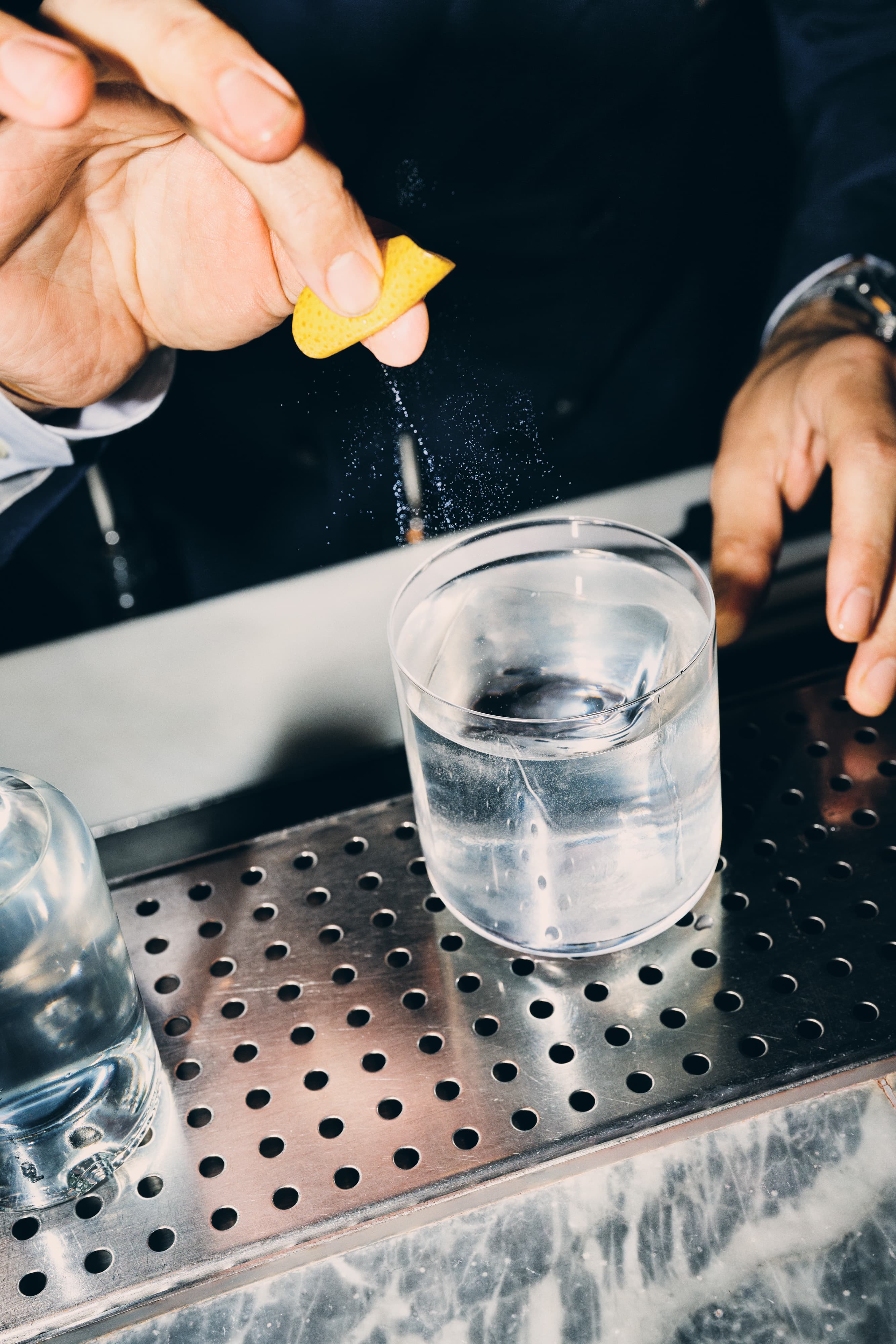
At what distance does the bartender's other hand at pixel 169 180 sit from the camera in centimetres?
37

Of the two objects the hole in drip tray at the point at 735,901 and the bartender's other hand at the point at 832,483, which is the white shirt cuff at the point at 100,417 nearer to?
the bartender's other hand at the point at 832,483

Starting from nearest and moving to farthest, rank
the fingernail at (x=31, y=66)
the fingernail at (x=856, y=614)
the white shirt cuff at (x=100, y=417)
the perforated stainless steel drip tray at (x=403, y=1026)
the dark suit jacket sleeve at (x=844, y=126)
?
the fingernail at (x=31, y=66), the perforated stainless steel drip tray at (x=403, y=1026), the fingernail at (x=856, y=614), the white shirt cuff at (x=100, y=417), the dark suit jacket sleeve at (x=844, y=126)

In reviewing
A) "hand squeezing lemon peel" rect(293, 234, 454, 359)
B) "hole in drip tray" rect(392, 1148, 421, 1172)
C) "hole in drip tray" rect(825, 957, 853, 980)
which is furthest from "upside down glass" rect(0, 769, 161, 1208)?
"hole in drip tray" rect(825, 957, 853, 980)

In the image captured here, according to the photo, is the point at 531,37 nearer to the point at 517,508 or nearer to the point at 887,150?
the point at 887,150

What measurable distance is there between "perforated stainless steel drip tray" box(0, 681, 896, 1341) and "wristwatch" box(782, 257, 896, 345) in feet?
1.75

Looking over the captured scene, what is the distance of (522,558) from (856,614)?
0.20 metres

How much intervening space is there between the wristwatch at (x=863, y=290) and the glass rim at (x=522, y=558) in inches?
21.9

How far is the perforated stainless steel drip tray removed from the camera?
0.47 m

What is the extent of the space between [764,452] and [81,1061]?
23.2 inches

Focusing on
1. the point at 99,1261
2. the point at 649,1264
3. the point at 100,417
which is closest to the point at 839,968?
the point at 649,1264

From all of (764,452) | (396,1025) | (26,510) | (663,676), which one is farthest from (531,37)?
(396,1025)

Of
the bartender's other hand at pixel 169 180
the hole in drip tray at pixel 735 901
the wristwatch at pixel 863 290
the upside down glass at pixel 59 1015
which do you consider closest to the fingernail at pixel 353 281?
the bartender's other hand at pixel 169 180

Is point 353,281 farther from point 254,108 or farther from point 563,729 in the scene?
point 563,729

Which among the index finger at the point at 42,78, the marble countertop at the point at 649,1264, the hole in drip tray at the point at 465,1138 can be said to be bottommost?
the marble countertop at the point at 649,1264
